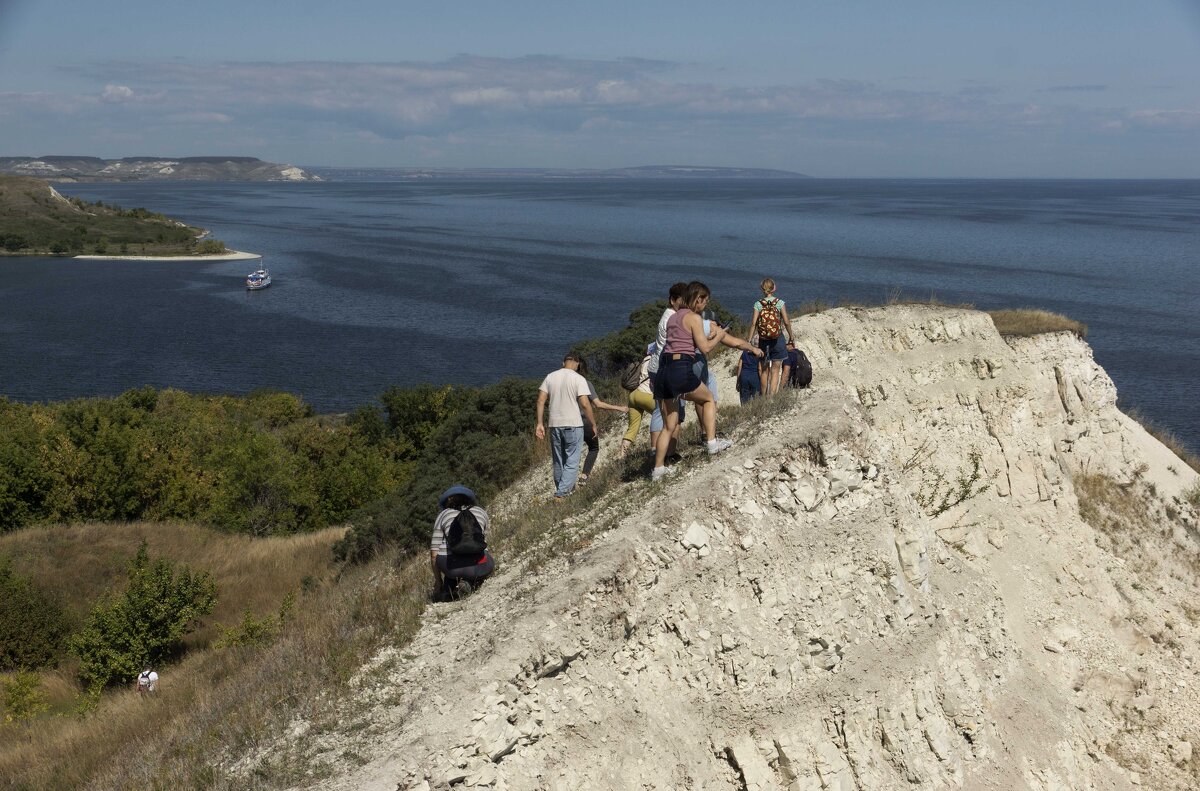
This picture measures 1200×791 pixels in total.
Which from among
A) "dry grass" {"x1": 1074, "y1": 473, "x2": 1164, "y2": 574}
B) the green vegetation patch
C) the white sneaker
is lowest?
the green vegetation patch

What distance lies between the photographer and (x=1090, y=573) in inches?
757

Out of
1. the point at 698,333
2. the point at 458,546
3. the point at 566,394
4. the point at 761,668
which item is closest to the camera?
the point at 458,546

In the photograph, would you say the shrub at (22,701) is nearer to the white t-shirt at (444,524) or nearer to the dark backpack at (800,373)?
the white t-shirt at (444,524)

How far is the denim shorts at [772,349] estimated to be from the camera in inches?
590

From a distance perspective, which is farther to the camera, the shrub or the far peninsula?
the far peninsula

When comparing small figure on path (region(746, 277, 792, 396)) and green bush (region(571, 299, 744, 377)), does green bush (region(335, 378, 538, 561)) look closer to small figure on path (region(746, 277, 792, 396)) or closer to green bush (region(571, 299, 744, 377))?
small figure on path (region(746, 277, 792, 396))

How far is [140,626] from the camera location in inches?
709

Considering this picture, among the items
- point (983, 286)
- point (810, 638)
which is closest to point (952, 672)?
point (810, 638)

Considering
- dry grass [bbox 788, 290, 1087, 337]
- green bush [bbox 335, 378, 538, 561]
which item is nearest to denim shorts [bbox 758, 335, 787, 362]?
green bush [bbox 335, 378, 538, 561]

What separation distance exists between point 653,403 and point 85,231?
15877 cm

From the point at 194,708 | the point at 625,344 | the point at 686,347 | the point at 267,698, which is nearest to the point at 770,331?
the point at 686,347

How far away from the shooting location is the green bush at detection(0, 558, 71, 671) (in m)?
19.6

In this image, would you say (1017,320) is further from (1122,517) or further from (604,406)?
(604,406)

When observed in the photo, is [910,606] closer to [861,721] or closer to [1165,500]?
[861,721]
